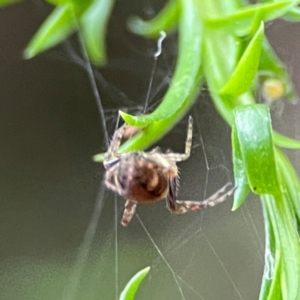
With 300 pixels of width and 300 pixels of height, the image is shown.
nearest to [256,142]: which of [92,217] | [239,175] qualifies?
[239,175]

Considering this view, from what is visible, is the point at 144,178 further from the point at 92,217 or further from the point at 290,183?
the point at 92,217

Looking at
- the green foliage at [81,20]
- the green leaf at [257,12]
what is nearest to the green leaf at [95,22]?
the green foliage at [81,20]

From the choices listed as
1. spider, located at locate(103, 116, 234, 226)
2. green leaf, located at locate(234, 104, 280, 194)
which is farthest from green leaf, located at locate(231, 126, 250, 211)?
spider, located at locate(103, 116, 234, 226)

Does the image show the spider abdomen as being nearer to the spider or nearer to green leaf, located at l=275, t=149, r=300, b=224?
the spider

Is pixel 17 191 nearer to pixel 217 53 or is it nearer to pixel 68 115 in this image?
pixel 68 115

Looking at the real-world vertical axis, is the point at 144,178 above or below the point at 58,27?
below

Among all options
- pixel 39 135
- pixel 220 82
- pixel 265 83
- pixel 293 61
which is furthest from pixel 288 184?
pixel 39 135
